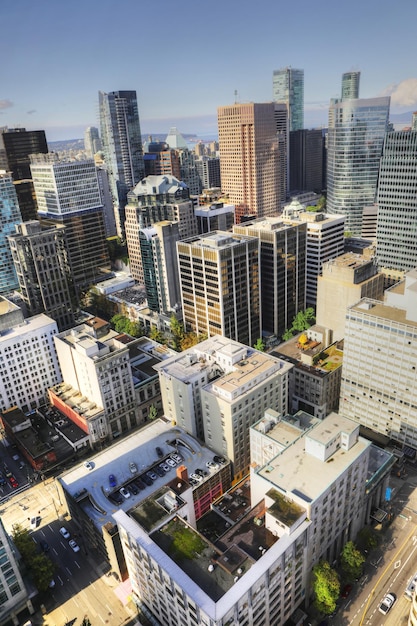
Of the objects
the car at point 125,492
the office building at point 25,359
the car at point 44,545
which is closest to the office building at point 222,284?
the office building at point 25,359

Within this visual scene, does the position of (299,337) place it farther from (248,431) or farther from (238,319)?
(248,431)

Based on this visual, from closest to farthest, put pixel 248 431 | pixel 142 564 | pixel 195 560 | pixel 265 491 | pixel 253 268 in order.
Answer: pixel 195 560, pixel 142 564, pixel 265 491, pixel 248 431, pixel 253 268

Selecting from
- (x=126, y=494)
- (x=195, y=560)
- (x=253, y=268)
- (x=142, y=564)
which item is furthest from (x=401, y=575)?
(x=253, y=268)

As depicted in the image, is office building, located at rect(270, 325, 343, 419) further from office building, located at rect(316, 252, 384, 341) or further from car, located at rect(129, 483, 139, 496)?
car, located at rect(129, 483, 139, 496)

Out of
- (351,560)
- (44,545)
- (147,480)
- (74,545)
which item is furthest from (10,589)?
(351,560)

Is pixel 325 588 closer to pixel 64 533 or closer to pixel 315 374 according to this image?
pixel 64 533

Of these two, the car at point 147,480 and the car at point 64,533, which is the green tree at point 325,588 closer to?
the car at point 147,480

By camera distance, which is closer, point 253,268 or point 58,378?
point 58,378
